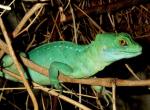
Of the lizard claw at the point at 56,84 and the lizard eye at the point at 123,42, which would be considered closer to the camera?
the lizard eye at the point at 123,42

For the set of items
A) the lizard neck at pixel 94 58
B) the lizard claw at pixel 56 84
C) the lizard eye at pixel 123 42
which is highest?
the lizard eye at pixel 123 42

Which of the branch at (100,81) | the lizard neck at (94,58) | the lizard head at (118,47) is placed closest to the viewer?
the branch at (100,81)

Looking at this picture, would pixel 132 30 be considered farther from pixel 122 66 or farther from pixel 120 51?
pixel 120 51

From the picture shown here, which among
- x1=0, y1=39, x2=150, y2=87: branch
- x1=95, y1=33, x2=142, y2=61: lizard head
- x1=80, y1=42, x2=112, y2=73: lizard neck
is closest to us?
x1=0, y1=39, x2=150, y2=87: branch

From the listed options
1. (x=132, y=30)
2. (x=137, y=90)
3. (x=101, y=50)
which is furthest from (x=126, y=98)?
(x=101, y=50)

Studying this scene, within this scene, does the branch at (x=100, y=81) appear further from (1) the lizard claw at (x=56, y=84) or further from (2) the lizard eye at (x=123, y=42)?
(2) the lizard eye at (x=123, y=42)

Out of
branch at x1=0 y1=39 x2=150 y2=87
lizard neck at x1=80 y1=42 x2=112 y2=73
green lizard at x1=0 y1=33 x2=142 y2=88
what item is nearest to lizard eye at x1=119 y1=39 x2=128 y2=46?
green lizard at x1=0 y1=33 x2=142 y2=88

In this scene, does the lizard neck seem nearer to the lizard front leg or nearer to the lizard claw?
the lizard front leg

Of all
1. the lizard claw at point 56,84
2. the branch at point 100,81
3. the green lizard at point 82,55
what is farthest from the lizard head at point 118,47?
the lizard claw at point 56,84

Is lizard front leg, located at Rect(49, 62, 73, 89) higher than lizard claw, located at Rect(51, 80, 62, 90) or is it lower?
higher
